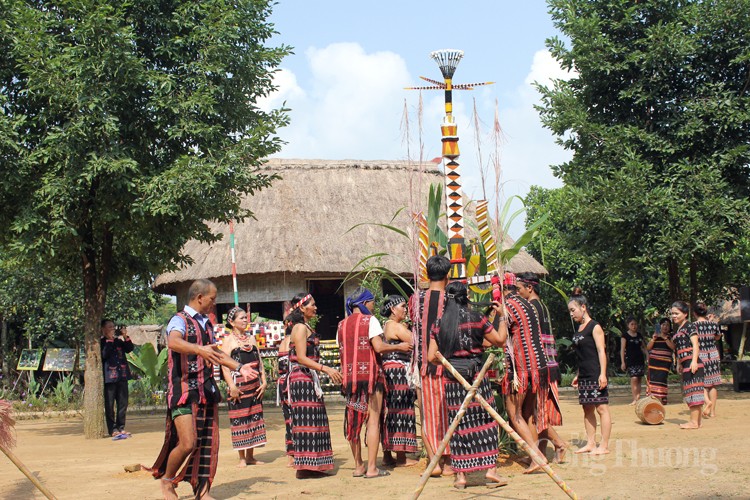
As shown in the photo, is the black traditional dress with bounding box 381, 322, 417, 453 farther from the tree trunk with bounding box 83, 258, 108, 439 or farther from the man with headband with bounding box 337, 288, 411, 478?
the tree trunk with bounding box 83, 258, 108, 439

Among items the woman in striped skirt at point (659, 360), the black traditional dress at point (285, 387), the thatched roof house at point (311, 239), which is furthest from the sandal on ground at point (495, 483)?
the thatched roof house at point (311, 239)

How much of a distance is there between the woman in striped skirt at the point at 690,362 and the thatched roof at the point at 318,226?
308 inches

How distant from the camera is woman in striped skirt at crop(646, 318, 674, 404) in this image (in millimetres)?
11906

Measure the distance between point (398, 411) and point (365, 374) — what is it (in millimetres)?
803

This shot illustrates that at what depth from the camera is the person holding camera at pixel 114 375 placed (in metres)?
11.7

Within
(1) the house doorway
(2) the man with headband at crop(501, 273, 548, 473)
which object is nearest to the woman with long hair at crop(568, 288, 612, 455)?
(2) the man with headband at crop(501, 273, 548, 473)

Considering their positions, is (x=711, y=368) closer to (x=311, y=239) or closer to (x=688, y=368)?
(x=688, y=368)

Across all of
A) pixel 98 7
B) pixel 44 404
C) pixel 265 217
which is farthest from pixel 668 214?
pixel 44 404

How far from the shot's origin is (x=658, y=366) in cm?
1198

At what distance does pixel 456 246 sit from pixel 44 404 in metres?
10.9

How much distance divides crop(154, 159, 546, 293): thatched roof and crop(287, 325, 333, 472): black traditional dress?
9829mm

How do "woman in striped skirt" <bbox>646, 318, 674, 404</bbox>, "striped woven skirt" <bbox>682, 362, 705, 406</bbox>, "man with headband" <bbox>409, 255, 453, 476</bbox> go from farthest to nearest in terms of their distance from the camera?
"woman in striped skirt" <bbox>646, 318, 674, 404</bbox>, "striped woven skirt" <bbox>682, 362, 705, 406</bbox>, "man with headband" <bbox>409, 255, 453, 476</bbox>

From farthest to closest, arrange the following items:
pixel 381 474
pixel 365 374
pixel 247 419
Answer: pixel 247 419, pixel 381 474, pixel 365 374

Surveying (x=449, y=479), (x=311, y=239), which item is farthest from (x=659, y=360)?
(x=311, y=239)
